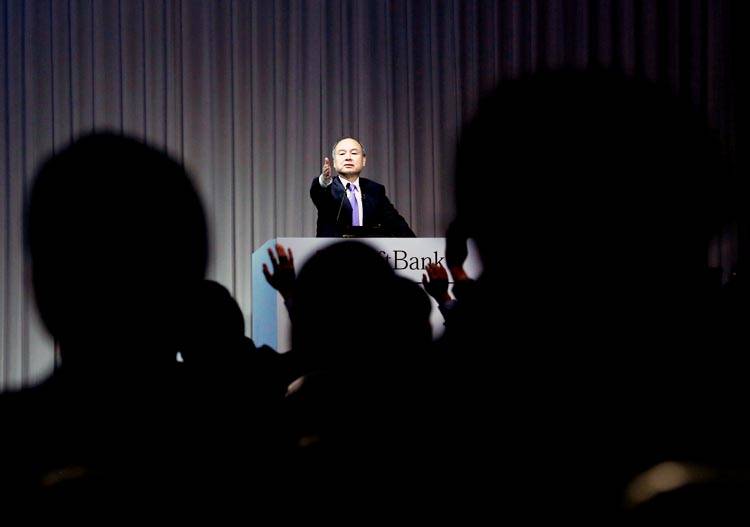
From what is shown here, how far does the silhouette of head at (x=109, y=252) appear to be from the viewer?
3.90 m

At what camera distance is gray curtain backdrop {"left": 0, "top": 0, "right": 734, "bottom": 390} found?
400cm

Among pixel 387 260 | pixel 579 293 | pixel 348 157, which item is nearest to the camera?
pixel 387 260

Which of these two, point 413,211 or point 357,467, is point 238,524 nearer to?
point 357,467

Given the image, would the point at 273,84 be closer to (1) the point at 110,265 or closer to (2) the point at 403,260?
(1) the point at 110,265

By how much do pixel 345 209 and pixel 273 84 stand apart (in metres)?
A: 1.48

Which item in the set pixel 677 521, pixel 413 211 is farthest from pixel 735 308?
pixel 413 211

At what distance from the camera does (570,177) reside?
14.9 ft

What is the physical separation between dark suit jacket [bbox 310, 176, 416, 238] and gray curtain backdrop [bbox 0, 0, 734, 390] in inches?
39.7

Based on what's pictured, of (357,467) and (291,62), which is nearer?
(357,467)

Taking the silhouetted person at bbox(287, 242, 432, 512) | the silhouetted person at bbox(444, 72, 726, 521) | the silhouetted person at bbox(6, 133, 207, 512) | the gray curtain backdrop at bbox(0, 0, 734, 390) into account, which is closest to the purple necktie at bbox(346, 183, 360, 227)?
the silhouetted person at bbox(444, 72, 726, 521)

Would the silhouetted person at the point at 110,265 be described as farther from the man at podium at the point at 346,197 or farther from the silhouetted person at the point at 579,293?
the silhouetted person at the point at 579,293

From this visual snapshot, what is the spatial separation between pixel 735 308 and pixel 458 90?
10.9 ft

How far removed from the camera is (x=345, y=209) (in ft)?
10.6

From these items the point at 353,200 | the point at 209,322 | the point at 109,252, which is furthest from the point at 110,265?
the point at 353,200
